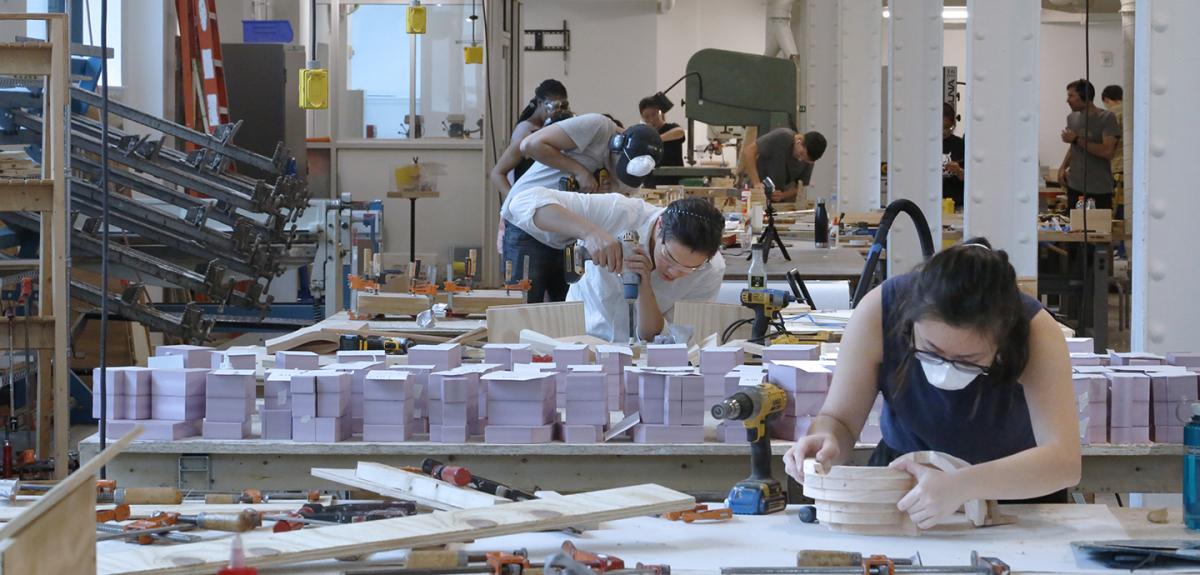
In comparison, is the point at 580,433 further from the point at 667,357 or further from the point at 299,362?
the point at 299,362

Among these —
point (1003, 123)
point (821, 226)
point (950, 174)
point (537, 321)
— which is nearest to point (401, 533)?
point (537, 321)

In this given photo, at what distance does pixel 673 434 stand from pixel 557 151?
3.15 meters

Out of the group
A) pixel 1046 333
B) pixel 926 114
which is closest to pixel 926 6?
pixel 926 114

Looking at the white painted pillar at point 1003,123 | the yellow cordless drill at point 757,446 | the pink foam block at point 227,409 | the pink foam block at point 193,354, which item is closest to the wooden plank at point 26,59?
the pink foam block at point 193,354

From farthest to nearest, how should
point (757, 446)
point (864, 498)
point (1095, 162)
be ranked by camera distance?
point (1095, 162) → point (757, 446) → point (864, 498)

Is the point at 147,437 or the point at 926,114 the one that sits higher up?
the point at 926,114

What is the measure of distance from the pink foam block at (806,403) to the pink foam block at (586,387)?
1.36ft

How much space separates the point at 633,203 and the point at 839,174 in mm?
7551

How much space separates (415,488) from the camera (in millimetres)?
2555

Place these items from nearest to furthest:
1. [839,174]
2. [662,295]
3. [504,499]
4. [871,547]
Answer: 1. [871,547]
2. [504,499]
3. [662,295]
4. [839,174]

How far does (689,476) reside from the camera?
3236 mm

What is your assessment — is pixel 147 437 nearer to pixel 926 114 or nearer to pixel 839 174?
pixel 926 114

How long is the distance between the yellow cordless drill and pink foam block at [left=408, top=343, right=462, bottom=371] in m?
0.96

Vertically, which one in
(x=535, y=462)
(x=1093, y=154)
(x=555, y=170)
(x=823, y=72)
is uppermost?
(x=823, y=72)
